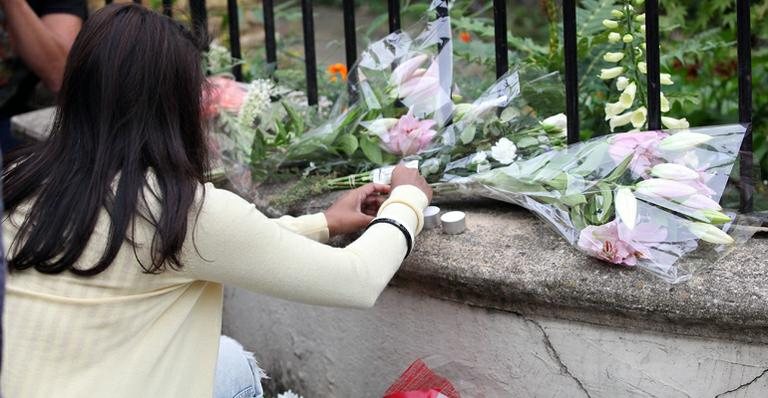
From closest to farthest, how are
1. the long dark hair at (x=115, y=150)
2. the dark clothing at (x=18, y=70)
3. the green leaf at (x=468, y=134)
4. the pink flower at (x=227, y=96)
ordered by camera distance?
the long dark hair at (x=115, y=150)
the green leaf at (x=468, y=134)
the pink flower at (x=227, y=96)
the dark clothing at (x=18, y=70)

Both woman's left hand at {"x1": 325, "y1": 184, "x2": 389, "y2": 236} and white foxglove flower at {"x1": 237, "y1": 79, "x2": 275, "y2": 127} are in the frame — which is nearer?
woman's left hand at {"x1": 325, "y1": 184, "x2": 389, "y2": 236}

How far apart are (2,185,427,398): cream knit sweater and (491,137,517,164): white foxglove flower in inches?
17.6

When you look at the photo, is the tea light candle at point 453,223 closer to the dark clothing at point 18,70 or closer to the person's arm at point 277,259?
Result: the person's arm at point 277,259

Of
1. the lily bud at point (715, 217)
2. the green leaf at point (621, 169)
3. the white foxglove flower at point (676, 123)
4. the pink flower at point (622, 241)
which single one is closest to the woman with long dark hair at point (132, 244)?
the pink flower at point (622, 241)

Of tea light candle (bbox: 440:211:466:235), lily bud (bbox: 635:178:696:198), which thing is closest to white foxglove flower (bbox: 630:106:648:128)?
lily bud (bbox: 635:178:696:198)

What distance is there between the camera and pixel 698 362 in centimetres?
187

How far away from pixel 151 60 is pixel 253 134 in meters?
0.81

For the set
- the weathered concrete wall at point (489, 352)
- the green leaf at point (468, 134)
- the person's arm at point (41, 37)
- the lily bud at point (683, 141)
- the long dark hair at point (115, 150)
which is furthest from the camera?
the person's arm at point (41, 37)

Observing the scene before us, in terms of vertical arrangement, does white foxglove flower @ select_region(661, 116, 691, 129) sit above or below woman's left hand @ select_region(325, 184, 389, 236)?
above

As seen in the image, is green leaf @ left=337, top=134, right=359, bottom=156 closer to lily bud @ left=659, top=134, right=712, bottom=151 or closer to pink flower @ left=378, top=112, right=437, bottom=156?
pink flower @ left=378, top=112, right=437, bottom=156

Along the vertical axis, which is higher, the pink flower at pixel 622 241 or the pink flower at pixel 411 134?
the pink flower at pixel 411 134

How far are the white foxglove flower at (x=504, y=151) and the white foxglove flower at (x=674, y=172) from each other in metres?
0.33

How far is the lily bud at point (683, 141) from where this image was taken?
1.98 meters

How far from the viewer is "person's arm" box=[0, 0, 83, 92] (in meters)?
3.06
